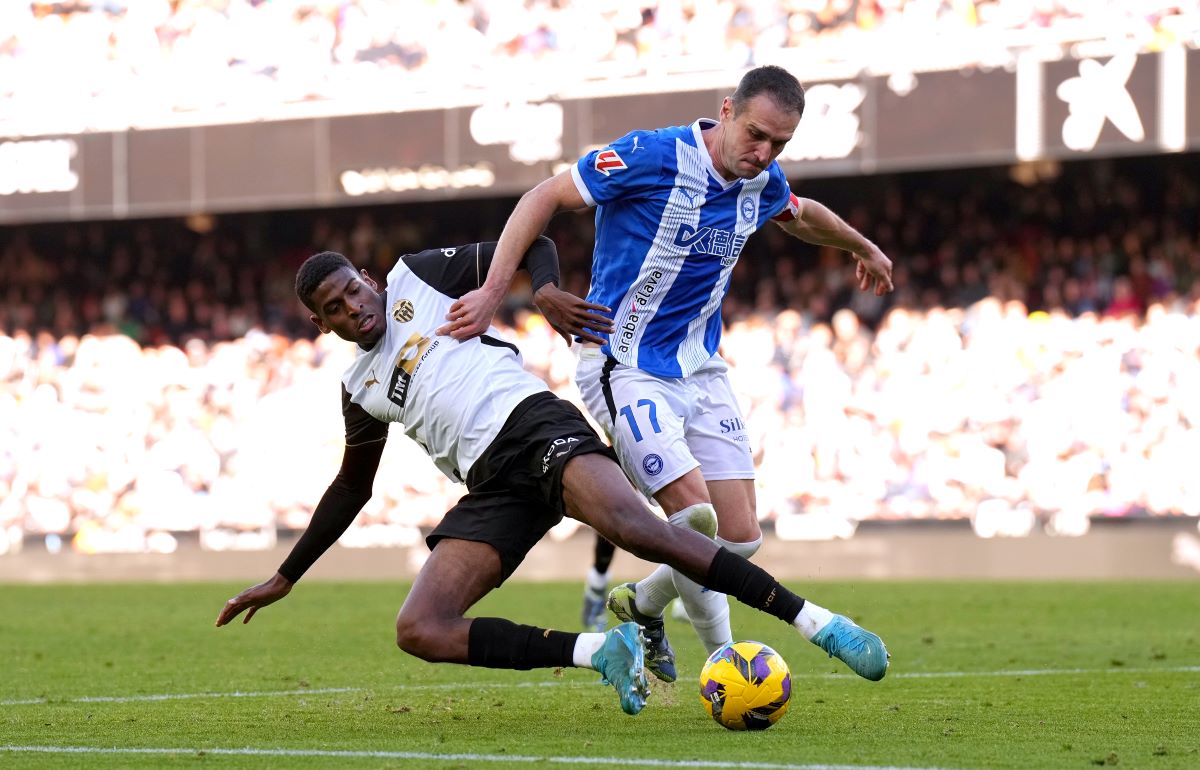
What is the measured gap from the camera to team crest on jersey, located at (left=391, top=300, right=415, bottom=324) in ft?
18.8

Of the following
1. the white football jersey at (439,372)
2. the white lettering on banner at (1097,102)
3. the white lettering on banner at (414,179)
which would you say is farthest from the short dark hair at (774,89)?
the white lettering on banner at (414,179)

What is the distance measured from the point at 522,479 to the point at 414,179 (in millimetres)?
13193

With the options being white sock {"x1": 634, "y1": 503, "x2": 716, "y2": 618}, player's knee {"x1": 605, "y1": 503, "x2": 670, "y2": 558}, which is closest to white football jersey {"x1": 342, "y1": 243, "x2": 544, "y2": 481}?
player's knee {"x1": 605, "y1": 503, "x2": 670, "y2": 558}

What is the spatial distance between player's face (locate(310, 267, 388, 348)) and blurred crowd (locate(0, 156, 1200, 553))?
11.5 m

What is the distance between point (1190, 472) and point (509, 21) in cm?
871

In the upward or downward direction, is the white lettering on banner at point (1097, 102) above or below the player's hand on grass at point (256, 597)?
above

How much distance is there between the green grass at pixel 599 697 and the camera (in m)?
4.89

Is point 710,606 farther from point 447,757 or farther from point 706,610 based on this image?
point 447,757

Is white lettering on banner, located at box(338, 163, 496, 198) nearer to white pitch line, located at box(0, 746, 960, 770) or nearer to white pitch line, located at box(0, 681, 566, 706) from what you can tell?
white pitch line, located at box(0, 681, 566, 706)

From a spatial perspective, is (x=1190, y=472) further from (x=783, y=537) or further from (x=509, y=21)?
(x=509, y=21)

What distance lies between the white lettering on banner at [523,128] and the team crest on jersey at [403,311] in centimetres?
1187

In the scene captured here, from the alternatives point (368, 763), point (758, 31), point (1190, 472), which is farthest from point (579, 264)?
point (368, 763)

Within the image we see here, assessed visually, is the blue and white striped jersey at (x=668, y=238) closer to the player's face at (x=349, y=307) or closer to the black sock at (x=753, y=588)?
the player's face at (x=349, y=307)

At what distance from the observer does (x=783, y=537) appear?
658 inches
